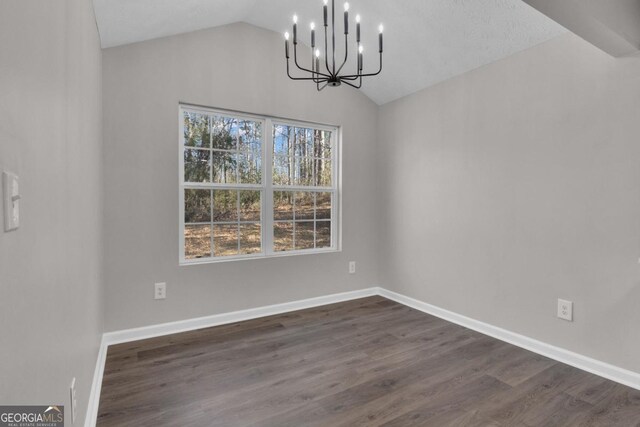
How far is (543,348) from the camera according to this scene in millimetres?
2670

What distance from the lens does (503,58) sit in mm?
2908

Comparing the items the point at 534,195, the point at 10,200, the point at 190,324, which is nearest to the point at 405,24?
the point at 534,195

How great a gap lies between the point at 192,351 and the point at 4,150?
7.70 ft

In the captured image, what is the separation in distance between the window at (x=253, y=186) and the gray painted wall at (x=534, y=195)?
3.21 ft

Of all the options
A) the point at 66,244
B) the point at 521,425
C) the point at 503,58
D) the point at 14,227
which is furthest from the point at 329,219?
the point at 14,227

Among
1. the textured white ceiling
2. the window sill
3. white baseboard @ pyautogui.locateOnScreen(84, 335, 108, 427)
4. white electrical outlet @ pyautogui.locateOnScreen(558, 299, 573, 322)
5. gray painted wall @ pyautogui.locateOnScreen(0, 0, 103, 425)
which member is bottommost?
white baseboard @ pyautogui.locateOnScreen(84, 335, 108, 427)

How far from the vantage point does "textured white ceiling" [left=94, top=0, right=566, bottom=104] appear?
2480mm

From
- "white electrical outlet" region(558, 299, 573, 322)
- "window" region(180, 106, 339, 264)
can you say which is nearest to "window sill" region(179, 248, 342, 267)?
"window" region(180, 106, 339, 264)

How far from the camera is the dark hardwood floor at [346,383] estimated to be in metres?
1.90

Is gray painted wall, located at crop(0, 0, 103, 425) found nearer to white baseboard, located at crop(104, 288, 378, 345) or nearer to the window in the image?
white baseboard, located at crop(104, 288, 378, 345)

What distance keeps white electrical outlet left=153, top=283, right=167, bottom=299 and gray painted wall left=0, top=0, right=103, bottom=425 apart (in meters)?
1.27

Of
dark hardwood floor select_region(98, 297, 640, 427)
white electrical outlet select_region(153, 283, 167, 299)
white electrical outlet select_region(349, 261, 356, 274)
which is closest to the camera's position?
dark hardwood floor select_region(98, 297, 640, 427)

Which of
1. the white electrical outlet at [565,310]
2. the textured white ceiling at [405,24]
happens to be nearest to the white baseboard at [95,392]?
the textured white ceiling at [405,24]

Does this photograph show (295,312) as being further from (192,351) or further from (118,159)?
(118,159)
